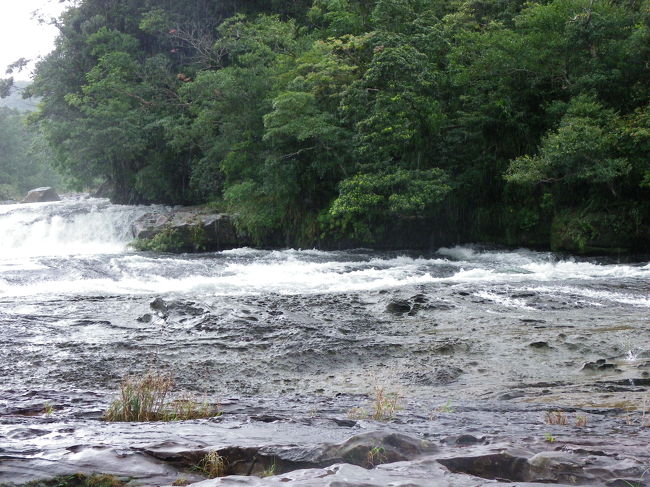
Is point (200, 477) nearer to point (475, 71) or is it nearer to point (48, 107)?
point (475, 71)

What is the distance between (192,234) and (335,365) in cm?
1381

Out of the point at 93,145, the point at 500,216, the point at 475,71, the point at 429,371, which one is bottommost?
→ the point at 429,371

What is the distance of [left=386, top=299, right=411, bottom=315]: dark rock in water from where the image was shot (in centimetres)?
964

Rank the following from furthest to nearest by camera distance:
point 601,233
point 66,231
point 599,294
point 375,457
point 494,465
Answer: point 66,231 < point 601,233 < point 599,294 < point 375,457 < point 494,465

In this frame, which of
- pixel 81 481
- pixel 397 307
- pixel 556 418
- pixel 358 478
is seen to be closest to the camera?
pixel 358 478

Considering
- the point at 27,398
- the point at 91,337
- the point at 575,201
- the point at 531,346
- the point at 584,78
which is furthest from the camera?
the point at 575,201

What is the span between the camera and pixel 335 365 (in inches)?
279

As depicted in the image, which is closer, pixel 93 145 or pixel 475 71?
pixel 475 71

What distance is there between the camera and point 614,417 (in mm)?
4539

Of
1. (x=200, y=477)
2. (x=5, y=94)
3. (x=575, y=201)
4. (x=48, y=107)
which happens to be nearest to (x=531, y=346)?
(x=200, y=477)

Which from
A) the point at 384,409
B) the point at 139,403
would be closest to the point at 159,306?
the point at 139,403

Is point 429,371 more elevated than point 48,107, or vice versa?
point 48,107

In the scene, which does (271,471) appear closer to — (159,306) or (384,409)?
(384,409)

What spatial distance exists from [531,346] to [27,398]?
5639 millimetres
